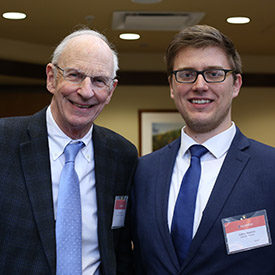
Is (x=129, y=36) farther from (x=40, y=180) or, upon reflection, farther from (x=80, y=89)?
(x=40, y=180)

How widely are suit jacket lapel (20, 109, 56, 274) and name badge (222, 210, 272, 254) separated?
0.73m

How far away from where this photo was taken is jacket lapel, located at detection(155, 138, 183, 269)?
2369 millimetres

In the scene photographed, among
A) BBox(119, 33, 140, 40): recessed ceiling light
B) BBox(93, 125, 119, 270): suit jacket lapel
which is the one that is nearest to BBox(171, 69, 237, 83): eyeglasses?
BBox(93, 125, 119, 270): suit jacket lapel

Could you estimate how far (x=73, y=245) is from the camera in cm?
239

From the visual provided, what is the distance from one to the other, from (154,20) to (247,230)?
4.05 meters

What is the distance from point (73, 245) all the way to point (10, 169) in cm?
42

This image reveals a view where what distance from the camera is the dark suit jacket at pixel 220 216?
2.29 m

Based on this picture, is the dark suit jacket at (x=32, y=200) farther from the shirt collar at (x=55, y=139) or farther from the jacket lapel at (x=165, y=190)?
the jacket lapel at (x=165, y=190)

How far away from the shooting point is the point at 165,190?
2.49 meters

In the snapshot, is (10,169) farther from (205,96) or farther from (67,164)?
(205,96)

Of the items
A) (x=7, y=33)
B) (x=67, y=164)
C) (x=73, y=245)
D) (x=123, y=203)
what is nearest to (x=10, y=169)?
(x=67, y=164)

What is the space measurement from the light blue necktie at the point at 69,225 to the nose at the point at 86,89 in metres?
0.31

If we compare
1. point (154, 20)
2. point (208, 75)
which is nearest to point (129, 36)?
point (154, 20)

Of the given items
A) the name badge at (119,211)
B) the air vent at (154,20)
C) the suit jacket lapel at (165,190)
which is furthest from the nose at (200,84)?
the air vent at (154,20)
